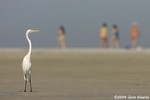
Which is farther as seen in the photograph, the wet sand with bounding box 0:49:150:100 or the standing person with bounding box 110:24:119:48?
the standing person with bounding box 110:24:119:48

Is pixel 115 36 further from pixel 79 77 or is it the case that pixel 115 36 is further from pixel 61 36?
pixel 79 77

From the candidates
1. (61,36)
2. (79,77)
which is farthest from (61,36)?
(79,77)

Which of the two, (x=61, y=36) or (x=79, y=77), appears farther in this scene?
(x=61, y=36)

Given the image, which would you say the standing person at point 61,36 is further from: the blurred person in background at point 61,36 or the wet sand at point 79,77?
the wet sand at point 79,77

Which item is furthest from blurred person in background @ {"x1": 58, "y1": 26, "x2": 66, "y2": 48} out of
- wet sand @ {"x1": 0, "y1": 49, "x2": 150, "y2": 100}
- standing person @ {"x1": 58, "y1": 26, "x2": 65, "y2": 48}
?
wet sand @ {"x1": 0, "y1": 49, "x2": 150, "y2": 100}

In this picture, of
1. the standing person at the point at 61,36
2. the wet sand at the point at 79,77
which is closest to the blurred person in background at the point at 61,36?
the standing person at the point at 61,36

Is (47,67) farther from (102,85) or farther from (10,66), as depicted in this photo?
(102,85)

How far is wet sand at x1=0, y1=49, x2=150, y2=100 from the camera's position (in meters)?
16.5

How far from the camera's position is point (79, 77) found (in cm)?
2183

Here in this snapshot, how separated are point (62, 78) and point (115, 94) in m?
5.40

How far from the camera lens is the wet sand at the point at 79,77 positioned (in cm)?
1652

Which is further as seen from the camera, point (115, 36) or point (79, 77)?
point (115, 36)

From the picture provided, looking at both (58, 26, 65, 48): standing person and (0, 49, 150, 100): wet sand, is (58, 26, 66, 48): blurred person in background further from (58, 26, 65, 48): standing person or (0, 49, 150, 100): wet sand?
(0, 49, 150, 100): wet sand

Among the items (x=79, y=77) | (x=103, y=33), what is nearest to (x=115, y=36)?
(x=103, y=33)
